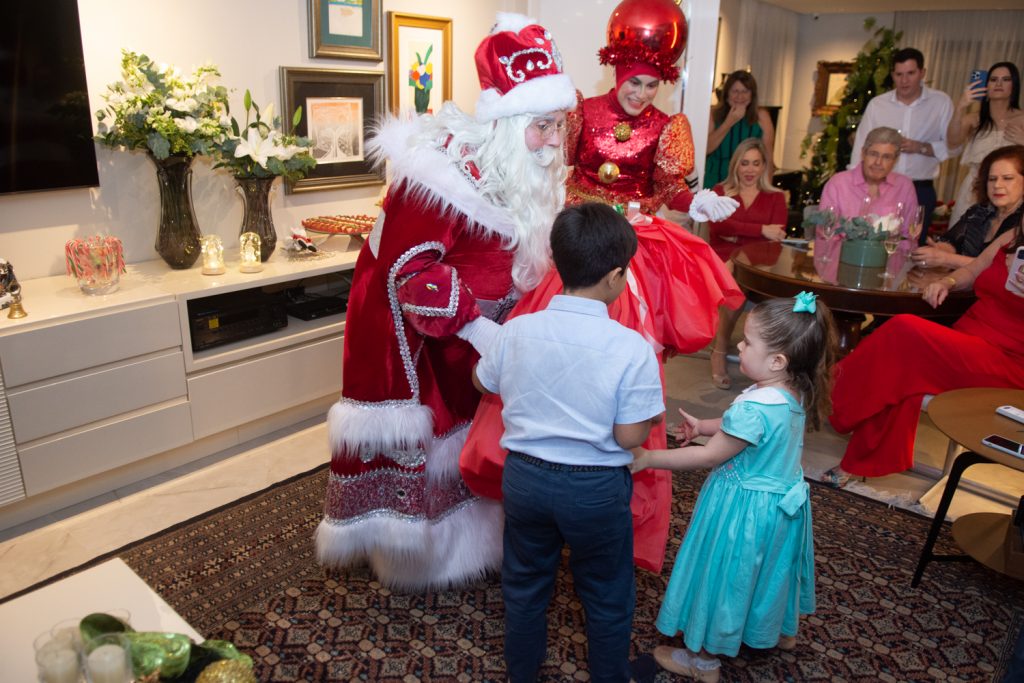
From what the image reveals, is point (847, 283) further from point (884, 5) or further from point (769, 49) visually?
point (884, 5)

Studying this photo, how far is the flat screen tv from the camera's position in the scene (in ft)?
8.72

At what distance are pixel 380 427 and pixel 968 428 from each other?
1.70 metres

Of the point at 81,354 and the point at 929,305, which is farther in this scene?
the point at 929,305

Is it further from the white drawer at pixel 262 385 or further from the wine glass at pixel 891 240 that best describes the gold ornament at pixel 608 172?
the white drawer at pixel 262 385

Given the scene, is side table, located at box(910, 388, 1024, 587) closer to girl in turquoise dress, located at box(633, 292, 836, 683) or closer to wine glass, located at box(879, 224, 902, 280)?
girl in turquoise dress, located at box(633, 292, 836, 683)

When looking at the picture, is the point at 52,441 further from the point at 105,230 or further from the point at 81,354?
the point at 105,230

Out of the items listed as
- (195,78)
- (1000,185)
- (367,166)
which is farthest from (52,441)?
(1000,185)

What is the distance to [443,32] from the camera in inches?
169

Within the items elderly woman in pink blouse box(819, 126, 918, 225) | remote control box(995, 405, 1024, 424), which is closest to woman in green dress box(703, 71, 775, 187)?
elderly woman in pink blouse box(819, 126, 918, 225)

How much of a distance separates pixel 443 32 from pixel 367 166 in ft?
3.03

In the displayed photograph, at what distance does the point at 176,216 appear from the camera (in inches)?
122

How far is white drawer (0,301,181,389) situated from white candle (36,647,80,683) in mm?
1616

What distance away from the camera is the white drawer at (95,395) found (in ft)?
8.38

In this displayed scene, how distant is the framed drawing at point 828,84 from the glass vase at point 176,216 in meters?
8.36
